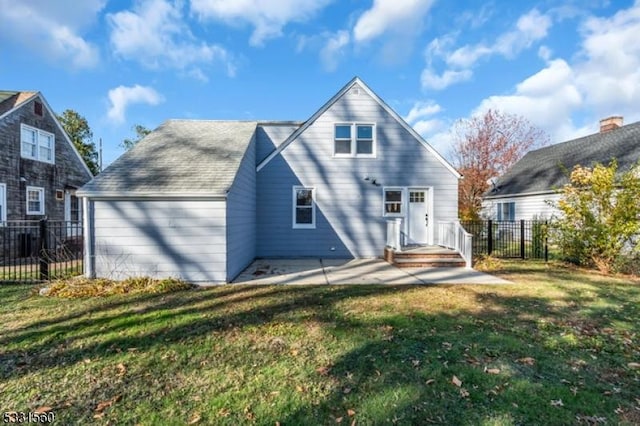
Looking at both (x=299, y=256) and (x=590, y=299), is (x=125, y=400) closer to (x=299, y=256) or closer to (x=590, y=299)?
(x=590, y=299)

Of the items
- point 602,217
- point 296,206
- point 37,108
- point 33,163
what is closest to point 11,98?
point 37,108

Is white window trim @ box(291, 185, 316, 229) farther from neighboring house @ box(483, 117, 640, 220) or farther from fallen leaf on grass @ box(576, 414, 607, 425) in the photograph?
neighboring house @ box(483, 117, 640, 220)

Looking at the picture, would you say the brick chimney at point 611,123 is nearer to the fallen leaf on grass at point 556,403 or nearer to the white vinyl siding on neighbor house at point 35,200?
the fallen leaf on grass at point 556,403

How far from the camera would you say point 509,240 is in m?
15.5

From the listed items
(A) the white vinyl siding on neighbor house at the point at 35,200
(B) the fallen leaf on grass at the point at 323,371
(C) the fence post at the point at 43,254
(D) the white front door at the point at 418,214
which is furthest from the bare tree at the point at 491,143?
(A) the white vinyl siding on neighbor house at the point at 35,200

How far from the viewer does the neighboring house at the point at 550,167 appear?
48.1ft

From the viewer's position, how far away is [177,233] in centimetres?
738

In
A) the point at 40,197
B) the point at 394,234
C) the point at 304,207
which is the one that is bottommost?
the point at 394,234

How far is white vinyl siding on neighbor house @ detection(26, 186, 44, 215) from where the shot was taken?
1295cm

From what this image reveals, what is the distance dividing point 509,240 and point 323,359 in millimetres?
15116

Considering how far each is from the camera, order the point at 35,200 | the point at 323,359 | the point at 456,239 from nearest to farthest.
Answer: the point at 323,359, the point at 456,239, the point at 35,200

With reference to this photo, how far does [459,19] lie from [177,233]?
13.2 metres

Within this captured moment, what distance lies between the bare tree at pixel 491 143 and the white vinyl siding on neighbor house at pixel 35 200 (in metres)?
25.9

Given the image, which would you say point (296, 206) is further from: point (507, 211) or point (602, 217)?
point (507, 211)
